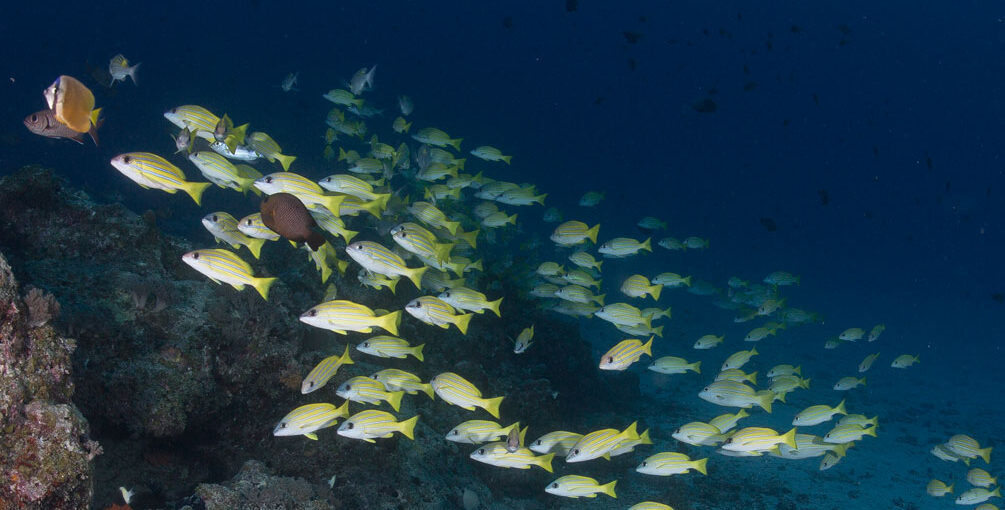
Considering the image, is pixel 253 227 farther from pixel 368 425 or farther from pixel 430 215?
pixel 430 215

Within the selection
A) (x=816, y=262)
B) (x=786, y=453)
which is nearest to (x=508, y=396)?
(x=786, y=453)

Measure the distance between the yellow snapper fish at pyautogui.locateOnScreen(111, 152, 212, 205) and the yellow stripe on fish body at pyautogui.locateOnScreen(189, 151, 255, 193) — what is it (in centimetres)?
72

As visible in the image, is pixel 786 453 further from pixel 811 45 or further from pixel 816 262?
pixel 811 45

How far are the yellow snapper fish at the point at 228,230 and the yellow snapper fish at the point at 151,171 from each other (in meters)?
0.76

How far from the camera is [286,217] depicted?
3629 millimetres

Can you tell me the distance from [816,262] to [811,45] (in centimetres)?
5637

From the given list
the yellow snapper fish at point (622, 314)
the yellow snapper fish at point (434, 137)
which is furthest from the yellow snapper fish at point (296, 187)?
the yellow snapper fish at point (434, 137)

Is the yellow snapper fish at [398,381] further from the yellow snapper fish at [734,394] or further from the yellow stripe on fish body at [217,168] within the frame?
the yellow snapper fish at [734,394]

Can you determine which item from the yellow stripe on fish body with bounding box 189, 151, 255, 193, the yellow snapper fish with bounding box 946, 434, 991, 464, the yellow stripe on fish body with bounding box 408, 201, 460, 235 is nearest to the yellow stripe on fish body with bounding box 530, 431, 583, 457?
the yellow stripe on fish body with bounding box 408, 201, 460, 235

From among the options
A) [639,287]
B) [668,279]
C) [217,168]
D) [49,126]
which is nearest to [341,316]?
[217,168]

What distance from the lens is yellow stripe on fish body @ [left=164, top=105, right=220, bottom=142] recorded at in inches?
201

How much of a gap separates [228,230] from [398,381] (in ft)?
7.77

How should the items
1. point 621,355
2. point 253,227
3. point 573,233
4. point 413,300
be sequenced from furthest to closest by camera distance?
point 573,233 < point 621,355 < point 413,300 < point 253,227

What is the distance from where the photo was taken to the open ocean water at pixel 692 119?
41.6 m
